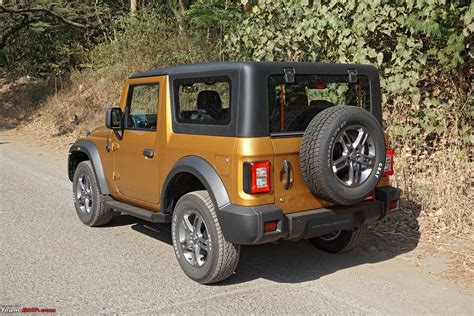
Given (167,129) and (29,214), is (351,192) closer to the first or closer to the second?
(167,129)

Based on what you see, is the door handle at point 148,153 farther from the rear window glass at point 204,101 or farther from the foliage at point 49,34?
the foliage at point 49,34

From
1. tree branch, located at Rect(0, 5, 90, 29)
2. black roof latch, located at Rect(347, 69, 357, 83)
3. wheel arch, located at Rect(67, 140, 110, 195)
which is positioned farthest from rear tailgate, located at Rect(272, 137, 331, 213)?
tree branch, located at Rect(0, 5, 90, 29)

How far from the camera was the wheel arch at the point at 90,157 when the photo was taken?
19.9ft

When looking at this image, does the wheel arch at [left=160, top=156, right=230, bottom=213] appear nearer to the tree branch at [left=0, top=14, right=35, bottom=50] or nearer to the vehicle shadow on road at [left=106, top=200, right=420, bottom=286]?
the vehicle shadow on road at [left=106, top=200, right=420, bottom=286]

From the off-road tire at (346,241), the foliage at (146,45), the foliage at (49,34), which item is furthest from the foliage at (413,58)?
the foliage at (49,34)

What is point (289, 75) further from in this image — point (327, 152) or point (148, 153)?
point (148, 153)

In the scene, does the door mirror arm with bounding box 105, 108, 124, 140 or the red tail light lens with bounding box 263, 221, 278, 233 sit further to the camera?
the door mirror arm with bounding box 105, 108, 124, 140

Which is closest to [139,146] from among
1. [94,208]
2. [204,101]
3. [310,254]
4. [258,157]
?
[204,101]

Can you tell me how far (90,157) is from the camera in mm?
6227

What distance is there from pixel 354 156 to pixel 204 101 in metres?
1.41

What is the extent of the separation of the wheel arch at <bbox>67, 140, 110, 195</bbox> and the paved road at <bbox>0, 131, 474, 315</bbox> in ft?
1.93

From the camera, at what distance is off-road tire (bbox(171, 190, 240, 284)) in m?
4.28

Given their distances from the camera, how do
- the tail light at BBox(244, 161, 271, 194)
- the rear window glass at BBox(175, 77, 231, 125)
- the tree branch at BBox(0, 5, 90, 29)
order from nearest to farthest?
1. the tail light at BBox(244, 161, 271, 194)
2. the rear window glass at BBox(175, 77, 231, 125)
3. the tree branch at BBox(0, 5, 90, 29)

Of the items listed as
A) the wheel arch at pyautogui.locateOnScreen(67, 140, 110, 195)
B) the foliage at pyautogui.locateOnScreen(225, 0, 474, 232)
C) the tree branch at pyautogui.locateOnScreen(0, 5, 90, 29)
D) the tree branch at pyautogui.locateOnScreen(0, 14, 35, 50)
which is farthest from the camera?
the tree branch at pyautogui.locateOnScreen(0, 14, 35, 50)
